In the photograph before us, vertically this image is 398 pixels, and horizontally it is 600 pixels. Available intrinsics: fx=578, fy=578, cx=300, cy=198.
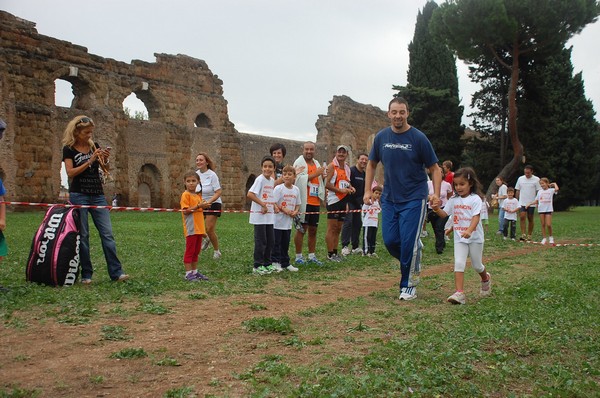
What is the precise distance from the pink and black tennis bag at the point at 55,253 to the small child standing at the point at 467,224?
3.87 metres

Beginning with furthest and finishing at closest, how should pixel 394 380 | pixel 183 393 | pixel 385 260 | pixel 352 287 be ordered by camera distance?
pixel 385 260, pixel 352 287, pixel 394 380, pixel 183 393

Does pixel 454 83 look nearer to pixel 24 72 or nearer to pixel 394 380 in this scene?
pixel 24 72

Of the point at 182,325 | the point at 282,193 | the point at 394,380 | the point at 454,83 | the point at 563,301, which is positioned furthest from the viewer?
the point at 454,83

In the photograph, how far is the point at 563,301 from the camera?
18.2 ft

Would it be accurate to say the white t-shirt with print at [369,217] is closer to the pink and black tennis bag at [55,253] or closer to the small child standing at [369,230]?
the small child standing at [369,230]

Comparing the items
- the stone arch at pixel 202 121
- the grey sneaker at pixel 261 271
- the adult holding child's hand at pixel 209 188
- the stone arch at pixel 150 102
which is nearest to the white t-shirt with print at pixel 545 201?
the adult holding child's hand at pixel 209 188

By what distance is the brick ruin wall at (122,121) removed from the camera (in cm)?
2130

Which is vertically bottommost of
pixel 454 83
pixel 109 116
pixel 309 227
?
pixel 309 227

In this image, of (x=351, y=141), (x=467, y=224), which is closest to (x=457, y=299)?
(x=467, y=224)

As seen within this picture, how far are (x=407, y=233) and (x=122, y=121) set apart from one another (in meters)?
21.3

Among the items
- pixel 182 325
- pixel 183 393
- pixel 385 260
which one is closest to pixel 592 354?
pixel 183 393

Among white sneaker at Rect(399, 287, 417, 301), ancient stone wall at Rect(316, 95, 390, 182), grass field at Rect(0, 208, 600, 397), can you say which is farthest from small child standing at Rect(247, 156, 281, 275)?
ancient stone wall at Rect(316, 95, 390, 182)

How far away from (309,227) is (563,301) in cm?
404

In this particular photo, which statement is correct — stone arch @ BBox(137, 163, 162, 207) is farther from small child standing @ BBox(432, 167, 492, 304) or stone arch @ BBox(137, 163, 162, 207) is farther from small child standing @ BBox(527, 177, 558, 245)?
small child standing @ BBox(432, 167, 492, 304)
